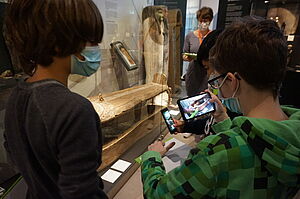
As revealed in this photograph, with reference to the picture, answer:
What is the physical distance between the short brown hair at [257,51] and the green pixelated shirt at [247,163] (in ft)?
0.51

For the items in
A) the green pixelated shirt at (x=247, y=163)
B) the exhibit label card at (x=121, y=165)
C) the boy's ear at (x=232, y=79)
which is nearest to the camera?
the green pixelated shirt at (x=247, y=163)

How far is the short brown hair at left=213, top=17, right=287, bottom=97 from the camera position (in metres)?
0.63

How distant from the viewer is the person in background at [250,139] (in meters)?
0.56

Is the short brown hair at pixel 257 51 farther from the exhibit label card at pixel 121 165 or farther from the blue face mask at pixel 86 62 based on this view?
the exhibit label card at pixel 121 165

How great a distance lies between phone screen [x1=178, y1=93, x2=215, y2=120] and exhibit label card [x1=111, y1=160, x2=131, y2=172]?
0.77m

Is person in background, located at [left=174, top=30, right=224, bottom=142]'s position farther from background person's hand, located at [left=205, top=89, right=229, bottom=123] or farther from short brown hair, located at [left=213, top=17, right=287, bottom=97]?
short brown hair, located at [left=213, top=17, right=287, bottom=97]

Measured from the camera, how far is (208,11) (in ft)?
8.89

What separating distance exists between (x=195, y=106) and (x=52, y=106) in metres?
0.99

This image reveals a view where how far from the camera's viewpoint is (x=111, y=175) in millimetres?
1661

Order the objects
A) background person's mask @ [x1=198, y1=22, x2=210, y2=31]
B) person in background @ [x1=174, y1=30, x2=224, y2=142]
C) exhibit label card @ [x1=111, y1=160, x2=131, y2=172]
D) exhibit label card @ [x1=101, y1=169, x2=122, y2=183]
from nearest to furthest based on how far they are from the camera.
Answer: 1. person in background @ [x1=174, y1=30, x2=224, y2=142]
2. exhibit label card @ [x1=101, y1=169, x2=122, y2=183]
3. exhibit label card @ [x1=111, y1=160, x2=131, y2=172]
4. background person's mask @ [x1=198, y1=22, x2=210, y2=31]

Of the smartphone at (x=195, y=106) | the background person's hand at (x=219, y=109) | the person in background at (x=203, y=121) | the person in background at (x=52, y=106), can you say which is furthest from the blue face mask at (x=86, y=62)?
the person in background at (x=203, y=121)

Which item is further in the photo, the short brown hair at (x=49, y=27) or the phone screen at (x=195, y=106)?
the phone screen at (x=195, y=106)

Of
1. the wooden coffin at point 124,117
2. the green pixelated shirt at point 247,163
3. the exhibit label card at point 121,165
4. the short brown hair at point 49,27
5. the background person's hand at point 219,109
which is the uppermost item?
the short brown hair at point 49,27

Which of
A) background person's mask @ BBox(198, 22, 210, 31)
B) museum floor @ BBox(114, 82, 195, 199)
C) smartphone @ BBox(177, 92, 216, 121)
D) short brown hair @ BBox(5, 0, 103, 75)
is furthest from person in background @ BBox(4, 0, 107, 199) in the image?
background person's mask @ BBox(198, 22, 210, 31)
